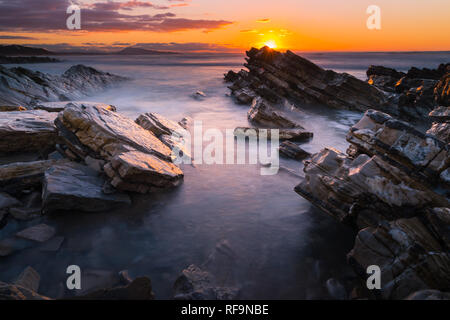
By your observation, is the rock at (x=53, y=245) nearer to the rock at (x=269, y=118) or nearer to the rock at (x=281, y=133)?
the rock at (x=281, y=133)

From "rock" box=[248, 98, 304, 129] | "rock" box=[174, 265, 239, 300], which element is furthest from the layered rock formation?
"rock" box=[248, 98, 304, 129]

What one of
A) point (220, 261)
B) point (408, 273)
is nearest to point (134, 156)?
point (220, 261)

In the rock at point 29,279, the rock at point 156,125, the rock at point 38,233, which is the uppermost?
the rock at point 156,125

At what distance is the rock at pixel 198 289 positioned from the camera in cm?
351

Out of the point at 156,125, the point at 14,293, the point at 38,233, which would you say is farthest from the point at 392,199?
the point at 156,125

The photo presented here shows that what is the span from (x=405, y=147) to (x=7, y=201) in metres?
7.85

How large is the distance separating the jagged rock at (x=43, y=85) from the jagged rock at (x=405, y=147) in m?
15.5

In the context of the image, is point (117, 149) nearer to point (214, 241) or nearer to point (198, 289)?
point (214, 241)

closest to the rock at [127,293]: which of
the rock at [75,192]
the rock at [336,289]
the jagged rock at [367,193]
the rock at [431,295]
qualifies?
the rock at [75,192]

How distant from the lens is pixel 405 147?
15.6ft

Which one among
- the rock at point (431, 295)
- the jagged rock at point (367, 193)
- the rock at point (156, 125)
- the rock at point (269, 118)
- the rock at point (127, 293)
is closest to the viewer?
the rock at point (431, 295)

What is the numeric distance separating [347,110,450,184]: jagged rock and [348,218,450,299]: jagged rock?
1.20m

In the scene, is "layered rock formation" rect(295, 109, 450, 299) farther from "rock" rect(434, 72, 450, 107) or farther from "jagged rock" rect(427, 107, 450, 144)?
"rock" rect(434, 72, 450, 107)
